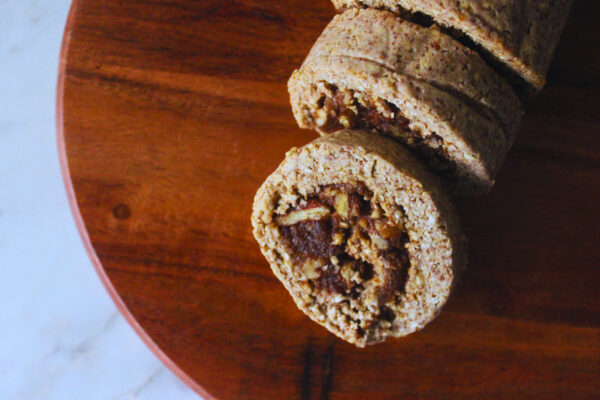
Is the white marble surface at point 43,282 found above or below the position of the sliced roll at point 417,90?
below

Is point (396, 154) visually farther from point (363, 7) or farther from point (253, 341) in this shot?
point (253, 341)

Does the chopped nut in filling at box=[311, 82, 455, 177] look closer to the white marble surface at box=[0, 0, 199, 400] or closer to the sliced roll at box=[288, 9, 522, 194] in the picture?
the sliced roll at box=[288, 9, 522, 194]

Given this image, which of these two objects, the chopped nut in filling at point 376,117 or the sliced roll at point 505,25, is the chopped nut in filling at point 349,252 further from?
the sliced roll at point 505,25

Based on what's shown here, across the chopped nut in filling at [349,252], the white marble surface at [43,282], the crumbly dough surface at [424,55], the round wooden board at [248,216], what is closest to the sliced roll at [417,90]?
the crumbly dough surface at [424,55]

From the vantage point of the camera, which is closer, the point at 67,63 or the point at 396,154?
the point at 396,154

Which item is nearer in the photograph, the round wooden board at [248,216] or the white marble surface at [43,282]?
the round wooden board at [248,216]

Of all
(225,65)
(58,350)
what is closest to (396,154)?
(225,65)

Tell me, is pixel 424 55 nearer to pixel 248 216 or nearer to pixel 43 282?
pixel 248 216

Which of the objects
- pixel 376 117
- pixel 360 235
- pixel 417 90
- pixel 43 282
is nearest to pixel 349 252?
pixel 360 235
